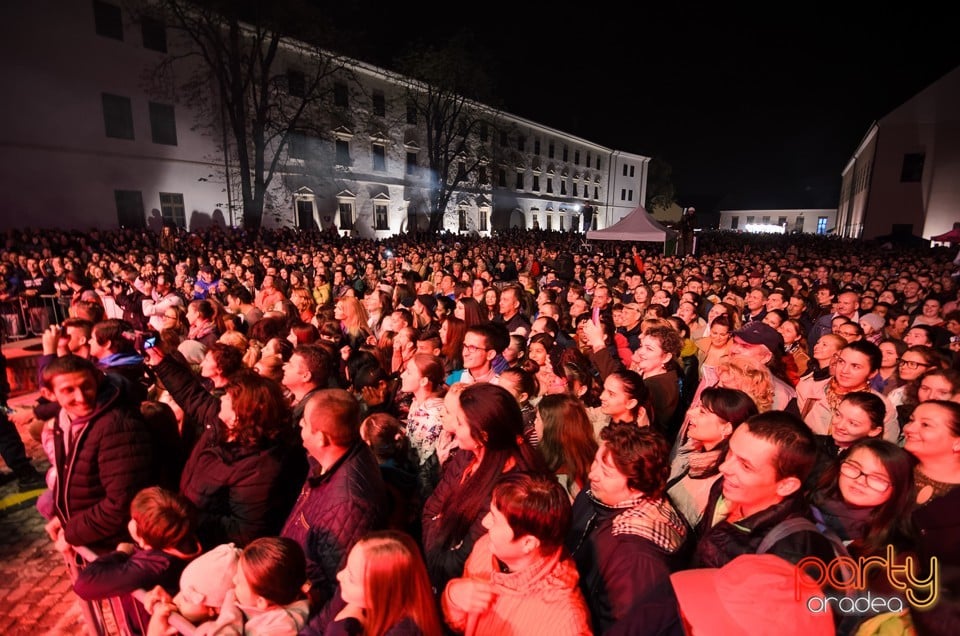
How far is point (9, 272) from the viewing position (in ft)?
34.8

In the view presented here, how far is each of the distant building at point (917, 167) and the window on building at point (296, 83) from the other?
3645 cm

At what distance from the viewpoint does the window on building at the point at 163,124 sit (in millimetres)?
22559

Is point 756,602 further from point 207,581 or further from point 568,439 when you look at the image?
point 207,581

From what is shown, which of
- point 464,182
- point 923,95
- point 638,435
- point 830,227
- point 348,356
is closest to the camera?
point 638,435

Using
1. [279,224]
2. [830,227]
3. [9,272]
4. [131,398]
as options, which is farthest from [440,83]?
[830,227]

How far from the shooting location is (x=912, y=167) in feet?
103

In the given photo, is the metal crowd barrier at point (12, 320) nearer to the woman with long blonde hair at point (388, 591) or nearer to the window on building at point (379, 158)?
the woman with long blonde hair at point (388, 591)

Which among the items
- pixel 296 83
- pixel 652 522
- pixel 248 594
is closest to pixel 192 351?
pixel 248 594

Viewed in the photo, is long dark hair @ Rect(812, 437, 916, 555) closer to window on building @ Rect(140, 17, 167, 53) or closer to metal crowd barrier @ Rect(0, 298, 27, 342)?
metal crowd barrier @ Rect(0, 298, 27, 342)

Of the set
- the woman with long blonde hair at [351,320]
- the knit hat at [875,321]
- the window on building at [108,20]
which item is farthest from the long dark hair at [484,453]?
the window on building at [108,20]

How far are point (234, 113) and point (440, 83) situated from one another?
13.9m

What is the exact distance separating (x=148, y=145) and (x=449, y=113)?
20967 millimetres

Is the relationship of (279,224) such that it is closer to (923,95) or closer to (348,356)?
(348,356)

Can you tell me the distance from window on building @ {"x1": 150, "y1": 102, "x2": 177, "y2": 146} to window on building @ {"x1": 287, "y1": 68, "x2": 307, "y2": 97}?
6408 mm
